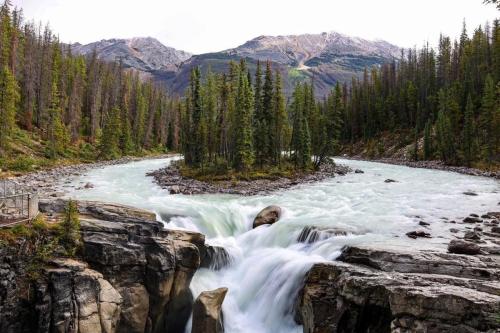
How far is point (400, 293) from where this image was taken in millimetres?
13422

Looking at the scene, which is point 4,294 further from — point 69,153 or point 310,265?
point 69,153

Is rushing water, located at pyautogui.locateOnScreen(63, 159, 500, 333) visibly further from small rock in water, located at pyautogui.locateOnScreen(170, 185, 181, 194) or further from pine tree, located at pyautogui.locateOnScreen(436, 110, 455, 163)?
pine tree, located at pyautogui.locateOnScreen(436, 110, 455, 163)

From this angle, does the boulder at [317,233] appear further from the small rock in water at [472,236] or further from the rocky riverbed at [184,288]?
the small rock in water at [472,236]

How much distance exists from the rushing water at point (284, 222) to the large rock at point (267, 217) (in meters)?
0.73

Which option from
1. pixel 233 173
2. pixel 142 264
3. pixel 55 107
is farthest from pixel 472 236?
pixel 55 107

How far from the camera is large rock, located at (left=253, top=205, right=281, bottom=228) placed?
2783cm

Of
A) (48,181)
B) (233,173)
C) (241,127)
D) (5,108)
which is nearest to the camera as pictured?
(48,181)

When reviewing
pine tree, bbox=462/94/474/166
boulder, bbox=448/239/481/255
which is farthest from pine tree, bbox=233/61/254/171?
pine tree, bbox=462/94/474/166

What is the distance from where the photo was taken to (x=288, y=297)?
18.5 metres

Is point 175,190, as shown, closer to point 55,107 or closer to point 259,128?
point 259,128

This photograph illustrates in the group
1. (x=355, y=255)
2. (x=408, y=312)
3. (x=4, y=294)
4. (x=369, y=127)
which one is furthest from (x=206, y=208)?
(x=369, y=127)

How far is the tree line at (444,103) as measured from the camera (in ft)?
239

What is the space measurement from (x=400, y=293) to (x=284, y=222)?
1389 cm

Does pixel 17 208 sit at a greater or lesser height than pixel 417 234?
greater
